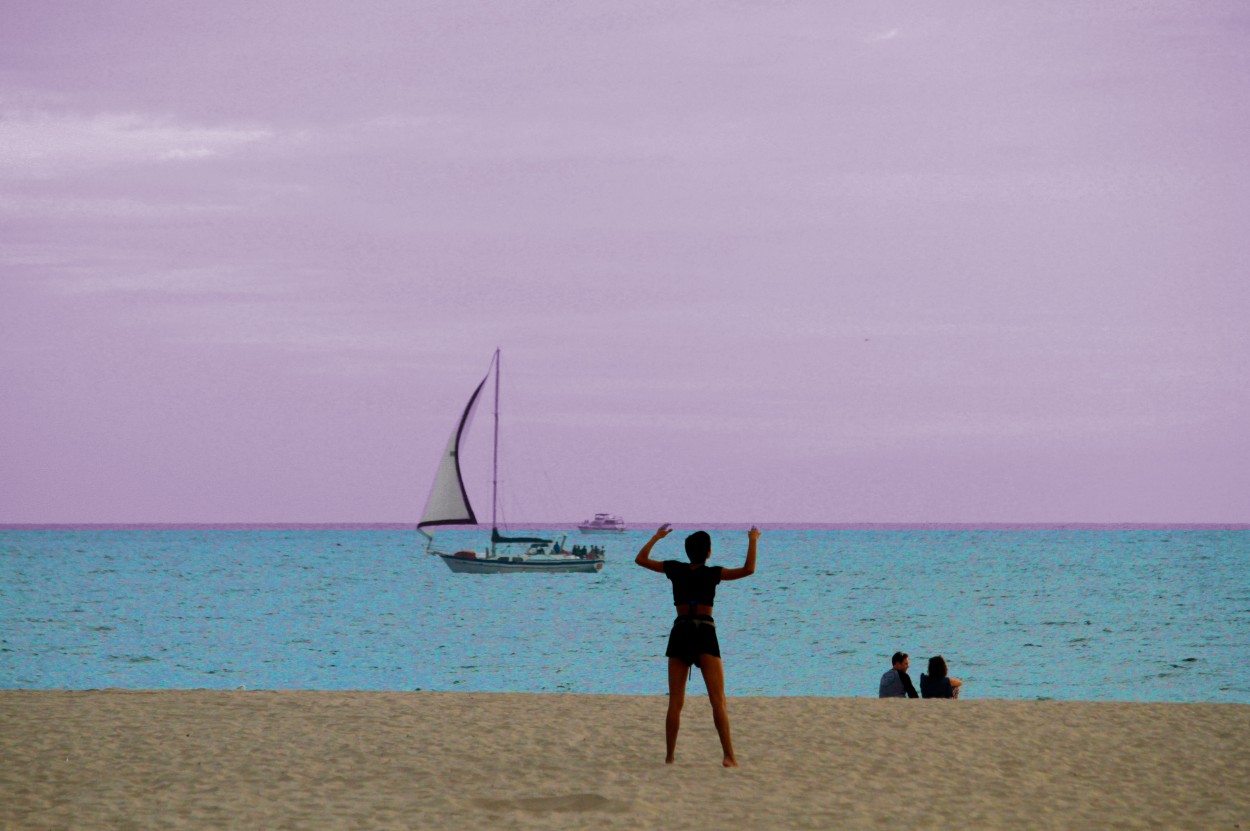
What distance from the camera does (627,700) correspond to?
16.2 meters

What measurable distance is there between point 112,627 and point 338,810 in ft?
154

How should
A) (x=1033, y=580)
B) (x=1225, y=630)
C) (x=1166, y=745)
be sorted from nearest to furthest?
1. (x=1166, y=745)
2. (x=1225, y=630)
3. (x=1033, y=580)

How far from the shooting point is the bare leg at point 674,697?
35.7 ft

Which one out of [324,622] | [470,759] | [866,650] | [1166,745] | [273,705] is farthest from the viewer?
[324,622]

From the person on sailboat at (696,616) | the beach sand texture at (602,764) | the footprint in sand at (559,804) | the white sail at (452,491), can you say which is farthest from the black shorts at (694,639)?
the white sail at (452,491)

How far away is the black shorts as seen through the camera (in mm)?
10742

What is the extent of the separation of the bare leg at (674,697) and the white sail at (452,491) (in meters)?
66.4

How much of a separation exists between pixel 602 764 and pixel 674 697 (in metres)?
0.95

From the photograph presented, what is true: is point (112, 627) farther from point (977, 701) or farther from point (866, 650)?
point (977, 701)

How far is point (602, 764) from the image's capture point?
449 inches

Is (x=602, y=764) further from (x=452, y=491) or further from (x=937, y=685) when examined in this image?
(x=452, y=491)

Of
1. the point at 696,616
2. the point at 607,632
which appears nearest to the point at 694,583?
the point at 696,616

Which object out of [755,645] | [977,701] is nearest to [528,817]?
[977,701]

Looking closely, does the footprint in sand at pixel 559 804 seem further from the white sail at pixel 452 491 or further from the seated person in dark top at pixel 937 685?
the white sail at pixel 452 491
